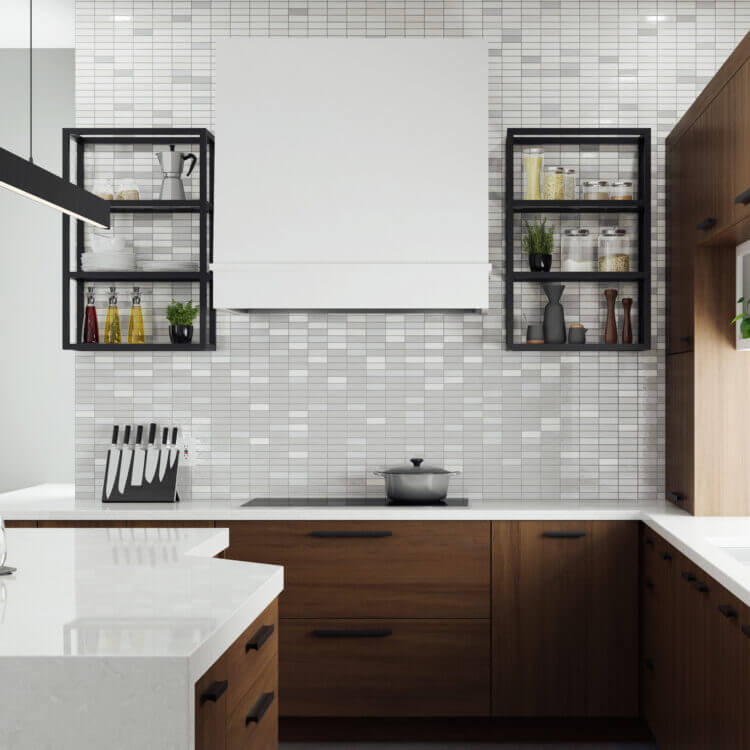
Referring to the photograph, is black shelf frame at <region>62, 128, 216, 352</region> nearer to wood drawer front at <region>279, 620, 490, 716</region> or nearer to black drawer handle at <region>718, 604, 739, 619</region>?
wood drawer front at <region>279, 620, 490, 716</region>

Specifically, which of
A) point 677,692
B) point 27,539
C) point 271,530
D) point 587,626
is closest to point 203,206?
point 271,530

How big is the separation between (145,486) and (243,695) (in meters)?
1.97

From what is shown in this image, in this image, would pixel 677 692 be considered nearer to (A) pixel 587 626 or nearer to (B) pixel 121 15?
(A) pixel 587 626

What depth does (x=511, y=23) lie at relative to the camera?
3639 millimetres

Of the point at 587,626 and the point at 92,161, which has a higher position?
the point at 92,161

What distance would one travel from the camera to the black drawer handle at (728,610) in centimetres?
203

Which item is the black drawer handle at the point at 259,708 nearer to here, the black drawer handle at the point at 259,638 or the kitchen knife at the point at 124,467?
the black drawer handle at the point at 259,638

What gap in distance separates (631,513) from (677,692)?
2.25 feet

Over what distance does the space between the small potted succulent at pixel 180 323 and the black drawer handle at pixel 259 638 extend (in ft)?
6.21

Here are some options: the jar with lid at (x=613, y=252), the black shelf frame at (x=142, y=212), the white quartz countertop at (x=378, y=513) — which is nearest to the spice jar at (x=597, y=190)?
the jar with lid at (x=613, y=252)

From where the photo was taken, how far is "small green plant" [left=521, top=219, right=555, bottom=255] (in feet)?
11.4

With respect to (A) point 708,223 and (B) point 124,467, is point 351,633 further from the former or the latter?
(A) point 708,223

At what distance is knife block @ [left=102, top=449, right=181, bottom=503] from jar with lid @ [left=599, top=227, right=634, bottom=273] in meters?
1.96

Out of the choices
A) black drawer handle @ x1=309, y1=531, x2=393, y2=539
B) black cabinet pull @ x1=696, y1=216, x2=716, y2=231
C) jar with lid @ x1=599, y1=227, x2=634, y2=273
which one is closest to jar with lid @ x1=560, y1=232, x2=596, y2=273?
jar with lid @ x1=599, y1=227, x2=634, y2=273
